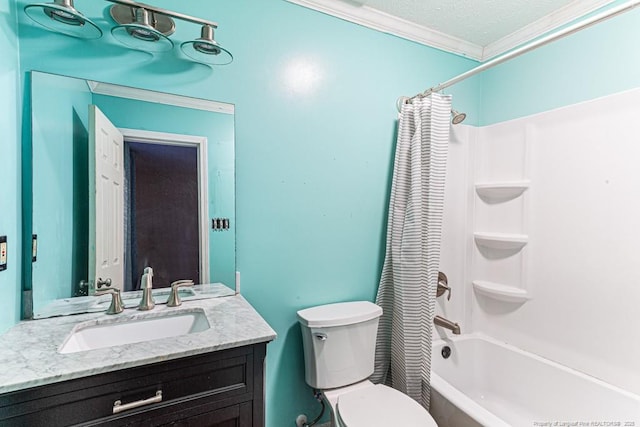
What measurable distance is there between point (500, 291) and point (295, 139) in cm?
156

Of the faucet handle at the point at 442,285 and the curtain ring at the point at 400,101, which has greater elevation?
the curtain ring at the point at 400,101

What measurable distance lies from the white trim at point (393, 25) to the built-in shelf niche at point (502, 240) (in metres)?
1.23

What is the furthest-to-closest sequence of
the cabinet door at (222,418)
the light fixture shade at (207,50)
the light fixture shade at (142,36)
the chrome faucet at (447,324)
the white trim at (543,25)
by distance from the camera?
1. the chrome faucet at (447,324)
2. the white trim at (543,25)
3. the light fixture shade at (207,50)
4. the light fixture shade at (142,36)
5. the cabinet door at (222,418)

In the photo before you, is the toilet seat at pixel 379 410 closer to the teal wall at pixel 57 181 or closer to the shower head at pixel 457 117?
the teal wall at pixel 57 181

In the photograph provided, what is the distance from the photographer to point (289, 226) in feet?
5.37

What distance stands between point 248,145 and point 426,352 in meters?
1.39

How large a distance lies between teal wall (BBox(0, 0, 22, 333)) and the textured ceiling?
1511 mm

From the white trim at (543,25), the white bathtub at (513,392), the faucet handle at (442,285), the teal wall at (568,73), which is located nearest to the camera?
the white bathtub at (513,392)

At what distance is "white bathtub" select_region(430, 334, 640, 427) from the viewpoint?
1.42 m

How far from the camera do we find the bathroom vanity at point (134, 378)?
2.66 ft

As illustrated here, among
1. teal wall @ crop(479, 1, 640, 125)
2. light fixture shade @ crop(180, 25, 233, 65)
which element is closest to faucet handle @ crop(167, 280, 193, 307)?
light fixture shade @ crop(180, 25, 233, 65)

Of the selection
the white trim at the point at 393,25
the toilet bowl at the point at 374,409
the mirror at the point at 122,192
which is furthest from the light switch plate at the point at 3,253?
the white trim at the point at 393,25

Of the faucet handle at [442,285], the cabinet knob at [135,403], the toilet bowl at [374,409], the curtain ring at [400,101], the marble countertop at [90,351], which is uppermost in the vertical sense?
the curtain ring at [400,101]

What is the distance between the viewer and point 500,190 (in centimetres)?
200
